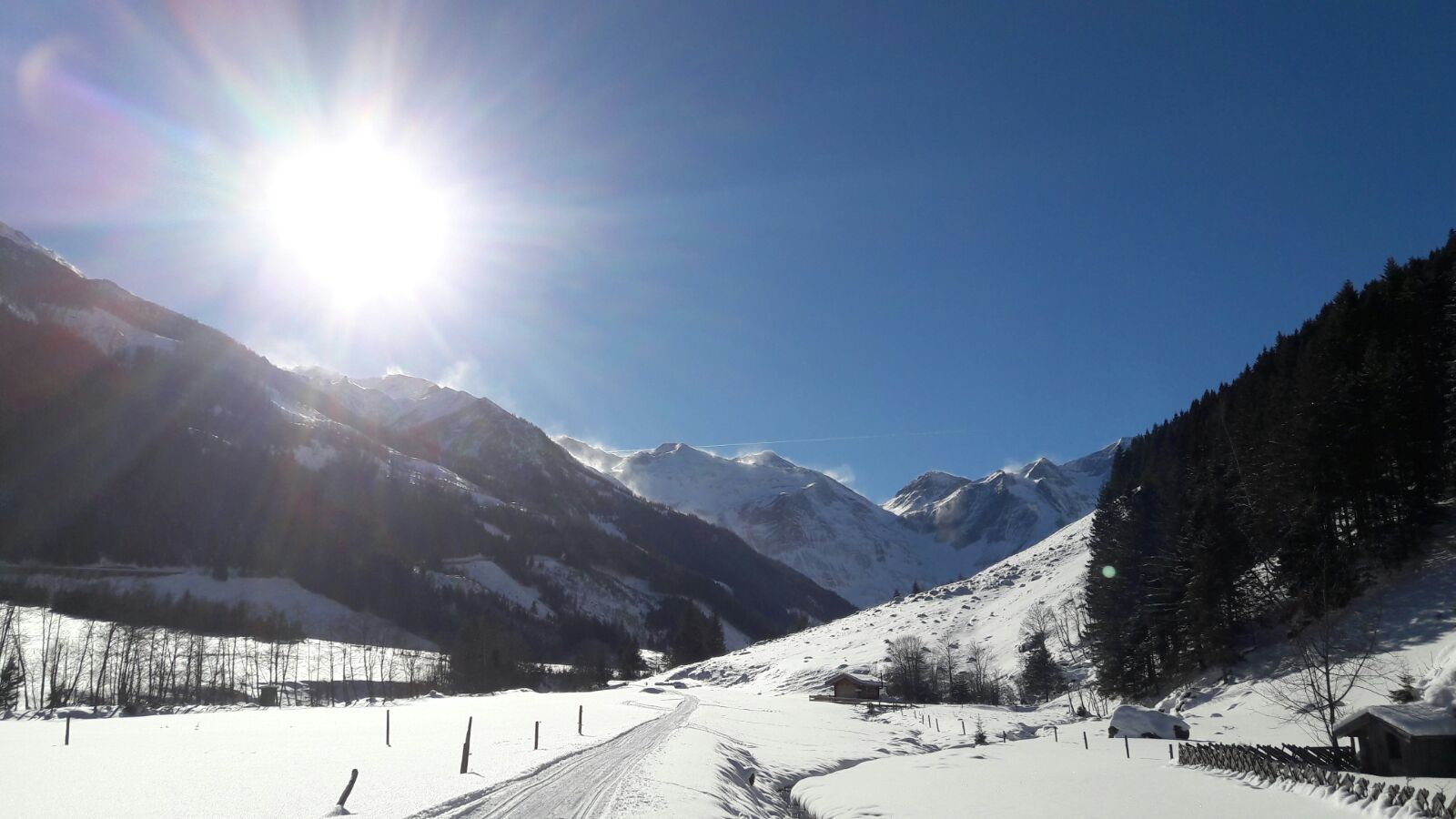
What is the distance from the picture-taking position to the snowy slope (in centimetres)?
12569

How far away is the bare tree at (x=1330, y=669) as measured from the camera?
4484cm

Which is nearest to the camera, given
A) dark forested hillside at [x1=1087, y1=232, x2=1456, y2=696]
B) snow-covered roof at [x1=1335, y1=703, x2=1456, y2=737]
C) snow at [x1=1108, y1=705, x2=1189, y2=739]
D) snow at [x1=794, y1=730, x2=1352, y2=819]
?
snow at [x1=794, y1=730, x2=1352, y2=819]

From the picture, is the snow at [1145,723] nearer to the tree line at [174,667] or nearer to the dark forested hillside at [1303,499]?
the dark forested hillside at [1303,499]

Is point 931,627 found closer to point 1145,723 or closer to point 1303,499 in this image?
point 1145,723

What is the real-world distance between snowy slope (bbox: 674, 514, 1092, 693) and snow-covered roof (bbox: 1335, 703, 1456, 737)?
88114 millimetres

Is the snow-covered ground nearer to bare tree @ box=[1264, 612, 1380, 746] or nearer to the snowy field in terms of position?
the snowy field

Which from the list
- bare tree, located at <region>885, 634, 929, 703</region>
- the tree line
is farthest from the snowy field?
the tree line

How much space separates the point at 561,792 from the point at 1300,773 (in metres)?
29.9

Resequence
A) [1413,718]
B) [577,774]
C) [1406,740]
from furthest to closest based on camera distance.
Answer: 1. [577,774]
2. [1413,718]
3. [1406,740]

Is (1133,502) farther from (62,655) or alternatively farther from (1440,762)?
(62,655)

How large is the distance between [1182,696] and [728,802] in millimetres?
49816

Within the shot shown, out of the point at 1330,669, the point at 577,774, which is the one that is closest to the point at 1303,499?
the point at 1330,669

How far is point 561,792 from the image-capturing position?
27.0 m

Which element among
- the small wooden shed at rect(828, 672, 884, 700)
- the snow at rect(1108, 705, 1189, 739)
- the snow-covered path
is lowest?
the small wooden shed at rect(828, 672, 884, 700)
